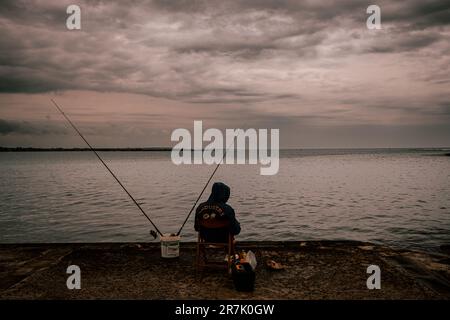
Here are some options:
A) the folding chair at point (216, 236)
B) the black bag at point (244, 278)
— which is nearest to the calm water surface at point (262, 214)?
the folding chair at point (216, 236)

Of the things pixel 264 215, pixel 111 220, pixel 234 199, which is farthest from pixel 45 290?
pixel 234 199

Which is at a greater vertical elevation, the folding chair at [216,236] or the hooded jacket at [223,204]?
the hooded jacket at [223,204]

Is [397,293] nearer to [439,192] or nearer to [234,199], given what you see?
[234,199]

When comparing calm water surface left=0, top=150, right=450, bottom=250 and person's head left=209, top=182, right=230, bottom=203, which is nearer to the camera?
person's head left=209, top=182, right=230, bottom=203

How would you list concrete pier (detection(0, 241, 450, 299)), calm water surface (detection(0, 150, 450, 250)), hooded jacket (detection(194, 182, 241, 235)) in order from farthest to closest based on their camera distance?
calm water surface (detection(0, 150, 450, 250)) → hooded jacket (detection(194, 182, 241, 235)) → concrete pier (detection(0, 241, 450, 299))

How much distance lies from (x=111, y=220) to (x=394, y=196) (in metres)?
17.8

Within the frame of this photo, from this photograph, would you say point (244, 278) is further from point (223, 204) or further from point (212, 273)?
point (223, 204)

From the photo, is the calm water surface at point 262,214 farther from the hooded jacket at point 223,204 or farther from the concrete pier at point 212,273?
the hooded jacket at point 223,204

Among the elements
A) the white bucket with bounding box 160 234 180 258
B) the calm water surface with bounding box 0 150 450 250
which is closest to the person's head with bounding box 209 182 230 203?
the white bucket with bounding box 160 234 180 258

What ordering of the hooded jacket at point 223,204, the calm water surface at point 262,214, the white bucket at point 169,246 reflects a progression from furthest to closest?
the calm water surface at point 262,214, the white bucket at point 169,246, the hooded jacket at point 223,204

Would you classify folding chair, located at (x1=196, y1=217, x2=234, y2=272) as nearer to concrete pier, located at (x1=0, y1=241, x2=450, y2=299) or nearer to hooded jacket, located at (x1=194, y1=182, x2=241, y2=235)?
hooded jacket, located at (x1=194, y1=182, x2=241, y2=235)
